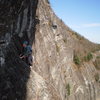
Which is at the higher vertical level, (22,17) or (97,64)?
(22,17)

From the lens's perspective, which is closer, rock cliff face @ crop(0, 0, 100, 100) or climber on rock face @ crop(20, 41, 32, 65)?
rock cliff face @ crop(0, 0, 100, 100)

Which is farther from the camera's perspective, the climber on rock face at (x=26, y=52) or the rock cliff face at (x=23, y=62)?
the climber on rock face at (x=26, y=52)

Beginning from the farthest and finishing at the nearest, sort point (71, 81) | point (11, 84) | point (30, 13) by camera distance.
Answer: point (71, 81) → point (30, 13) → point (11, 84)

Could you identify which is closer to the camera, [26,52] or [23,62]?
[23,62]

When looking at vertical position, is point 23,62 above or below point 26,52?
below

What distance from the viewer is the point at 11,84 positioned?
520 inches

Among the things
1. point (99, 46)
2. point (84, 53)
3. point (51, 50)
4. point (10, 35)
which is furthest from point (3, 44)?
point (99, 46)

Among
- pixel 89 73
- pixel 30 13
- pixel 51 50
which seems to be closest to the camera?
pixel 30 13

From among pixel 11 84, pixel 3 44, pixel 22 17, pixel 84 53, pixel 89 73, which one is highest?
pixel 22 17

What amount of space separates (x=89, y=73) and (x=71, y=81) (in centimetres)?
1032

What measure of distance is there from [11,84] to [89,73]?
35.0 m

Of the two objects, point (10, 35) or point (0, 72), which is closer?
point (0, 72)

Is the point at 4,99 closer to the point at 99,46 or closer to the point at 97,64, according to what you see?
the point at 97,64

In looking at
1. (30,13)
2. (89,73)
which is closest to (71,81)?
(89,73)
